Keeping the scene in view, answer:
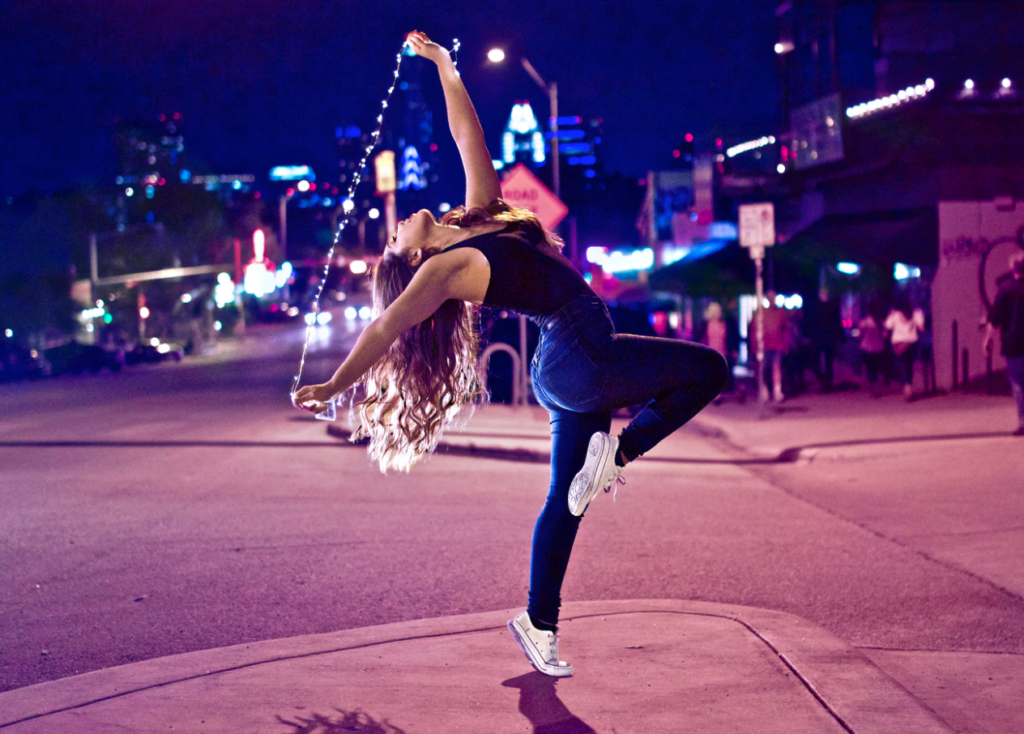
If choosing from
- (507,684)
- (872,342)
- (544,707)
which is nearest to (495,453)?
(872,342)

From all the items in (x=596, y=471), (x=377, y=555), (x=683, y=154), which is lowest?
(x=377, y=555)

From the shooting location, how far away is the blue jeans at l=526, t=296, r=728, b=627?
3.59 metres

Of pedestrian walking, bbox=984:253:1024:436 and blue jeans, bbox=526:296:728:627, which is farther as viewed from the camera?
pedestrian walking, bbox=984:253:1024:436

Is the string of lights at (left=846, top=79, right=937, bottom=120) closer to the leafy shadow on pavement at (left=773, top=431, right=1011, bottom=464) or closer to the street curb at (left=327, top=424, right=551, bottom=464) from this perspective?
the leafy shadow on pavement at (left=773, top=431, right=1011, bottom=464)

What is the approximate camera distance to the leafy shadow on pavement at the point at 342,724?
3.43 m

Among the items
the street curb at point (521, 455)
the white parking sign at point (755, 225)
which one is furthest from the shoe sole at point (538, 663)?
the white parking sign at point (755, 225)

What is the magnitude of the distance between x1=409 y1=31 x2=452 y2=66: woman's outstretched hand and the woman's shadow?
8.18ft

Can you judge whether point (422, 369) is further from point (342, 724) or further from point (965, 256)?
point (965, 256)

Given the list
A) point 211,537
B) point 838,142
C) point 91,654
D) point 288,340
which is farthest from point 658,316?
point 288,340

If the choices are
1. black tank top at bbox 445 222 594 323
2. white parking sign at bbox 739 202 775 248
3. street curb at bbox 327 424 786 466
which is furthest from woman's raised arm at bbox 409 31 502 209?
white parking sign at bbox 739 202 775 248

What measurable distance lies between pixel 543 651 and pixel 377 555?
9.96ft

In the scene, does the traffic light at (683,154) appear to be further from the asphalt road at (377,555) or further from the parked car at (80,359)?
the asphalt road at (377,555)

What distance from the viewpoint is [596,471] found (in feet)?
12.1

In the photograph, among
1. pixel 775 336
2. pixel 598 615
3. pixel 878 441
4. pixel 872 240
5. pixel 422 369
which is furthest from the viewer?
pixel 872 240
